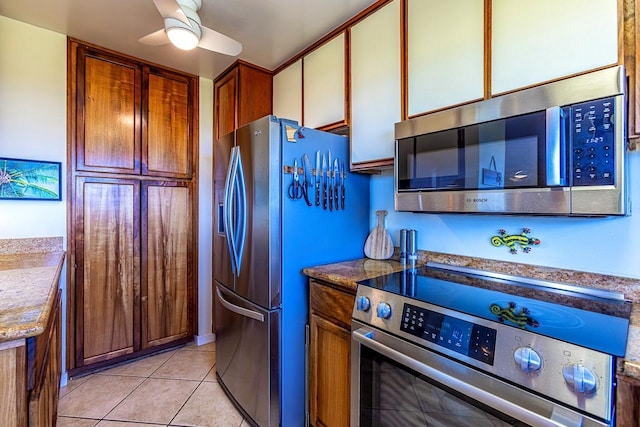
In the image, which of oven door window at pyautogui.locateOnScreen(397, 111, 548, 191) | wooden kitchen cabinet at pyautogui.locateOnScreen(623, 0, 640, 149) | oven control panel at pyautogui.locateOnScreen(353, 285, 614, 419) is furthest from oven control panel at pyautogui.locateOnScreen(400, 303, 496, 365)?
wooden kitchen cabinet at pyautogui.locateOnScreen(623, 0, 640, 149)

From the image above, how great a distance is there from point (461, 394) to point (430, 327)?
21 cm

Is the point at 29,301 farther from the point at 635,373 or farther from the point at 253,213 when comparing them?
the point at 635,373

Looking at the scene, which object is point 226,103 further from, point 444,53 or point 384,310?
point 384,310

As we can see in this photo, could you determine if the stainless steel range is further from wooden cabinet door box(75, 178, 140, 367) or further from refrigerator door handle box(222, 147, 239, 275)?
wooden cabinet door box(75, 178, 140, 367)

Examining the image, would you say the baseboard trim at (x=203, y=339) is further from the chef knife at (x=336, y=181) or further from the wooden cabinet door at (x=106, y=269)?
the chef knife at (x=336, y=181)

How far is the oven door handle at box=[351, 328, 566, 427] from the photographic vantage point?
0.75 meters

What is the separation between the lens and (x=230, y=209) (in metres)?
1.81

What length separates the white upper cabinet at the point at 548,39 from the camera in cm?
98

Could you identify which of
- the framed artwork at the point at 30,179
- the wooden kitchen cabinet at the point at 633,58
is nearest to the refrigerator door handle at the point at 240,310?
the framed artwork at the point at 30,179

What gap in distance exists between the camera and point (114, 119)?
91.8 inches

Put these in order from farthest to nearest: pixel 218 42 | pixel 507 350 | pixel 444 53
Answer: pixel 218 42 < pixel 444 53 < pixel 507 350

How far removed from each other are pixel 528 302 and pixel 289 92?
2088mm

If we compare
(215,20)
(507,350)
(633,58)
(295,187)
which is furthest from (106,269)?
(633,58)

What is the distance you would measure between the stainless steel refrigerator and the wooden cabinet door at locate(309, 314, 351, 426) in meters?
0.09
